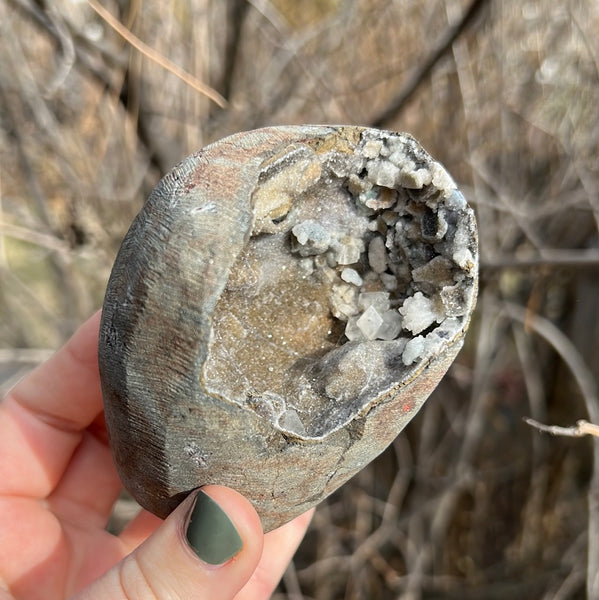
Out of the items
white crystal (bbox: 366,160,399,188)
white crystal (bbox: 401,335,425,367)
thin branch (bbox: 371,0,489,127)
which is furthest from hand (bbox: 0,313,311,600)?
thin branch (bbox: 371,0,489,127)

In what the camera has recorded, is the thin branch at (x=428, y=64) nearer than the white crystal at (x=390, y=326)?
No

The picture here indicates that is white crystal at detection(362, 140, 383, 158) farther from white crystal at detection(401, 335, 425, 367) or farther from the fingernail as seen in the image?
the fingernail

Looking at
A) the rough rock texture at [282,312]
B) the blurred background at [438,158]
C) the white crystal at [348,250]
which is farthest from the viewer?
the blurred background at [438,158]

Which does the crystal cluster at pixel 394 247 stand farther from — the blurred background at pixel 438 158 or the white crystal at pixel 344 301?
the blurred background at pixel 438 158


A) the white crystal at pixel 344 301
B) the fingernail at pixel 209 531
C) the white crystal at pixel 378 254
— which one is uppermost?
the white crystal at pixel 378 254

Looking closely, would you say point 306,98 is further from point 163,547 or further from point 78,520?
point 163,547

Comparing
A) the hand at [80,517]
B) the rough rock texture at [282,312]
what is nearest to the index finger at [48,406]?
the hand at [80,517]
